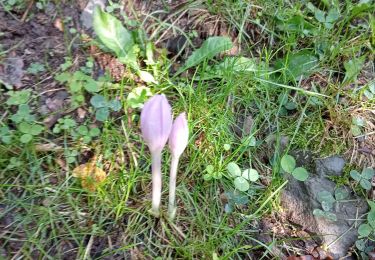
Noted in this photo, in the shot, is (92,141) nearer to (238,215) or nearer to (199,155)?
(199,155)

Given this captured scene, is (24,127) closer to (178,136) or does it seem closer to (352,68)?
(178,136)

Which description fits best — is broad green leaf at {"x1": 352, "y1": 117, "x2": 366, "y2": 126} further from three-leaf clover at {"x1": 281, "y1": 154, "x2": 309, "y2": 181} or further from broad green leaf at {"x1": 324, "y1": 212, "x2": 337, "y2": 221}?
Result: broad green leaf at {"x1": 324, "y1": 212, "x2": 337, "y2": 221}

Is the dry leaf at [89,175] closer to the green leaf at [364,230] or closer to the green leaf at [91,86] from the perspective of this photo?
the green leaf at [91,86]

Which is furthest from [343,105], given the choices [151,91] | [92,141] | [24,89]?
[24,89]

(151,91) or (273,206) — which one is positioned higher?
(151,91)

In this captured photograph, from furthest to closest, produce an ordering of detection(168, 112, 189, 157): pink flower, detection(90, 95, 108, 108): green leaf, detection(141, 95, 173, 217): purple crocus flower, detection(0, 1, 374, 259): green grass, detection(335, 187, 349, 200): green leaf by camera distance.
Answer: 1. detection(90, 95, 108, 108): green leaf
2. detection(335, 187, 349, 200): green leaf
3. detection(0, 1, 374, 259): green grass
4. detection(168, 112, 189, 157): pink flower
5. detection(141, 95, 173, 217): purple crocus flower

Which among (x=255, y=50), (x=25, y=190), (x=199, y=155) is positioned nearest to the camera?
(x=25, y=190)

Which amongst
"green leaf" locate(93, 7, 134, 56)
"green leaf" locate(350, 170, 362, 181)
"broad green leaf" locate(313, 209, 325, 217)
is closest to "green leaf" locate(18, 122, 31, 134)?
"green leaf" locate(93, 7, 134, 56)
